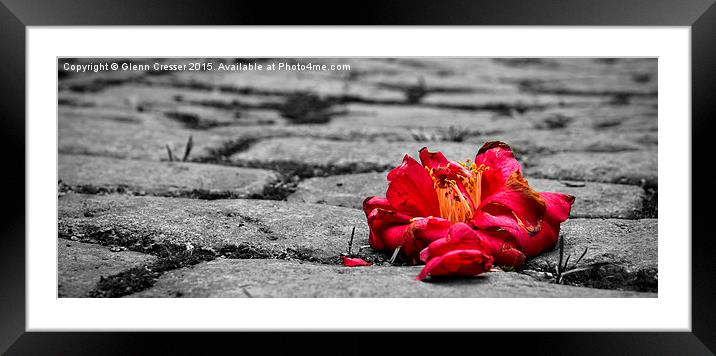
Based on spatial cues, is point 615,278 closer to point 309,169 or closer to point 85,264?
point 85,264

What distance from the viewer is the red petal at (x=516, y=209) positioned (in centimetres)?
148

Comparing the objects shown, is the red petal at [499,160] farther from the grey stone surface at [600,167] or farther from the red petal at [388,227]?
the grey stone surface at [600,167]

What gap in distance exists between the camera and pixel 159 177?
2248mm

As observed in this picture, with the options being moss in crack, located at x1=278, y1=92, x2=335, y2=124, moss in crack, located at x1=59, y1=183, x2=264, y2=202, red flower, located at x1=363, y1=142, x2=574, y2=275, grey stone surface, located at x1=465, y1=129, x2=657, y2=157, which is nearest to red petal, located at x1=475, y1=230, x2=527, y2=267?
red flower, located at x1=363, y1=142, x2=574, y2=275

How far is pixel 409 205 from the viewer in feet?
5.12

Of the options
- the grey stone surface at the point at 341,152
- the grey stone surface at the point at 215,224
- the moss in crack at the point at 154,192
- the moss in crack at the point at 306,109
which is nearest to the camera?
the grey stone surface at the point at 215,224

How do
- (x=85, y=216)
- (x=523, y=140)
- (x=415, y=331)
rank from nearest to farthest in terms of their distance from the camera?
1. (x=415, y=331)
2. (x=85, y=216)
3. (x=523, y=140)

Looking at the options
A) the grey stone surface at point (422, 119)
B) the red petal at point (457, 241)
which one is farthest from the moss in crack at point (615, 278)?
the grey stone surface at point (422, 119)

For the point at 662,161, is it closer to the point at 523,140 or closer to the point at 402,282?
the point at 402,282

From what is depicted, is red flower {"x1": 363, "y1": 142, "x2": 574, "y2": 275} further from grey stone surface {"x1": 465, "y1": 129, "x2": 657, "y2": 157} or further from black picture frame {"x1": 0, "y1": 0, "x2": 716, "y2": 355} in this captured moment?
grey stone surface {"x1": 465, "y1": 129, "x2": 657, "y2": 157}

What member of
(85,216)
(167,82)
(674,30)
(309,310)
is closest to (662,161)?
(674,30)

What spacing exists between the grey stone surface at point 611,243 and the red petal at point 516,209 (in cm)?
10

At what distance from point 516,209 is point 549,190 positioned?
686mm

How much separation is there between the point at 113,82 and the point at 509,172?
2.83 meters
